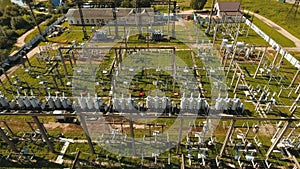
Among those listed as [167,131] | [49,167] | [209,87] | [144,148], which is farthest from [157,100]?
[49,167]

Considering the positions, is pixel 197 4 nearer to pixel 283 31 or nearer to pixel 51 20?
pixel 283 31

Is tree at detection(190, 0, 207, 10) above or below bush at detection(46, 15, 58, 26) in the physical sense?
above

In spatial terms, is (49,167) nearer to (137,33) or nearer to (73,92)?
(73,92)

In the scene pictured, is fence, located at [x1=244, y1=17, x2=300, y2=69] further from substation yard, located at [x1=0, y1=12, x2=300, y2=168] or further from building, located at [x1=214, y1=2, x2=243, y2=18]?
building, located at [x1=214, y1=2, x2=243, y2=18]

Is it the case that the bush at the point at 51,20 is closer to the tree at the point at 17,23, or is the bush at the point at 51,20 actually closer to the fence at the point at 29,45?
the fence at the point at 29,45

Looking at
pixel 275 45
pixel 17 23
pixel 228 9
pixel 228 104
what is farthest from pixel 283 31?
pixel 17 23

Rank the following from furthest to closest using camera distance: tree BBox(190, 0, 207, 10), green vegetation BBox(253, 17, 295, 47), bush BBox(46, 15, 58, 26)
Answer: tree BBox(190, 0, 207, 10) < bush BBox(46, 15, 58, 26) < green vegetation BBox(253, 17, 295, 47)

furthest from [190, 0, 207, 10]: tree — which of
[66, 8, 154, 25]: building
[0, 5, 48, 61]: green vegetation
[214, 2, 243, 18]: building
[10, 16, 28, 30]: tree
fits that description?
[10, 16, 28, 30]: tree
